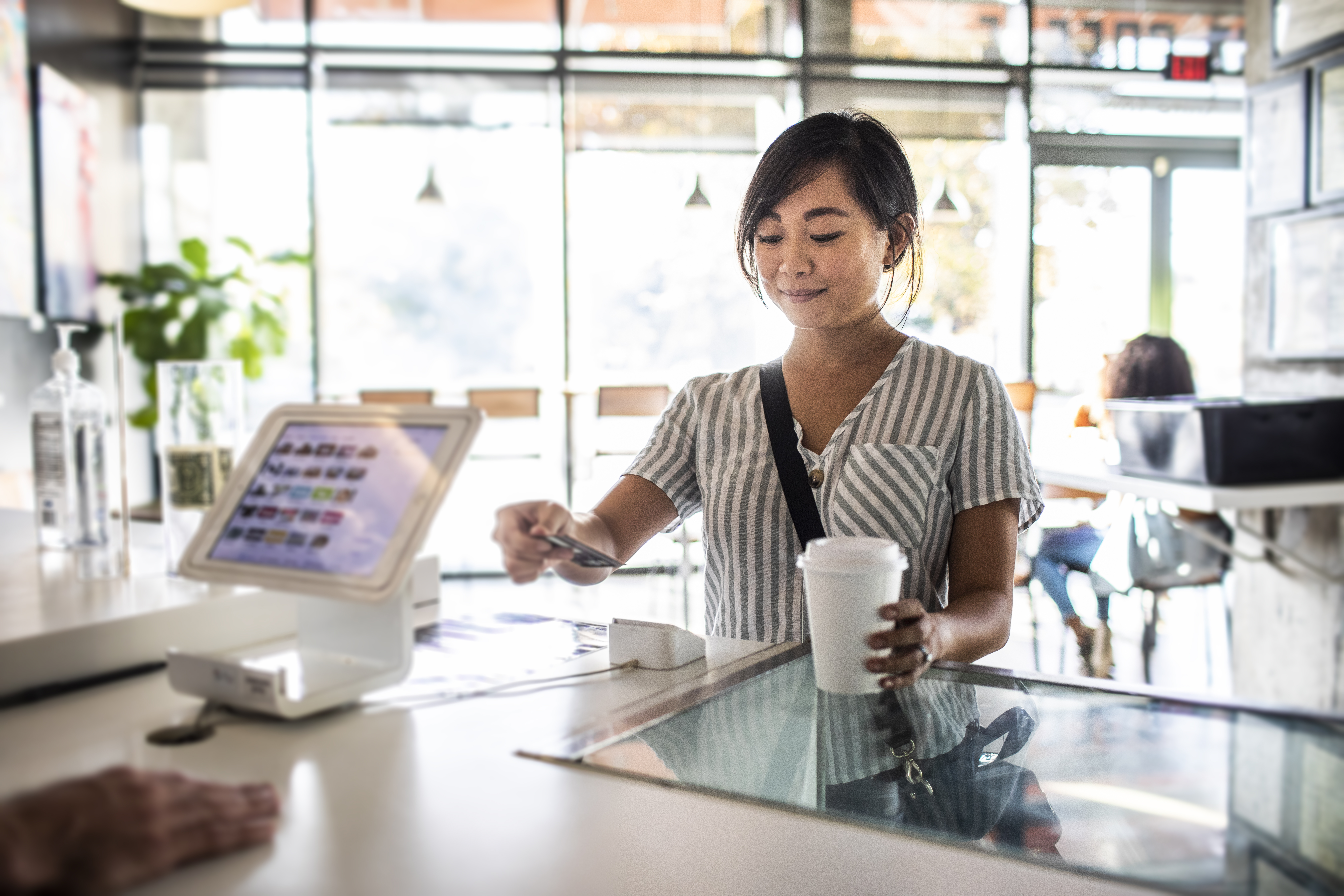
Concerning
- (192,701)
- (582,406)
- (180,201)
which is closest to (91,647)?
(192,701)

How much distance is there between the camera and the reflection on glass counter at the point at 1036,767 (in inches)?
28.0

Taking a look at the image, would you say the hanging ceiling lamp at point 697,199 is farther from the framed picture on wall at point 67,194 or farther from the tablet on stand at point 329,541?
the tablet on stand at point 329,541

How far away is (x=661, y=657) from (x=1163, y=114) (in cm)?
617

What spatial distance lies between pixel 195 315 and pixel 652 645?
4.80 meters

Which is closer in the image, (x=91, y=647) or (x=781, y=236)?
(x=91, y=647)

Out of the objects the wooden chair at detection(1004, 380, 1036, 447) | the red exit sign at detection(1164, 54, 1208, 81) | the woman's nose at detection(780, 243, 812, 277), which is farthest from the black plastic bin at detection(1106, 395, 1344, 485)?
the red exit sign at detection(1164, 54, 1208, 81)

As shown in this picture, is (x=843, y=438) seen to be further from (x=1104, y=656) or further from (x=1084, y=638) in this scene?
(x=1104, y=656)

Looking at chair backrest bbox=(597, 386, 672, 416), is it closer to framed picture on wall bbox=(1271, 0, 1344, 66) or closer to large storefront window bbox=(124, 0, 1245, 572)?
large storefront window bbox=(124, 0, 1245, 572)

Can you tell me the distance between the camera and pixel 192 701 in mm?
1007

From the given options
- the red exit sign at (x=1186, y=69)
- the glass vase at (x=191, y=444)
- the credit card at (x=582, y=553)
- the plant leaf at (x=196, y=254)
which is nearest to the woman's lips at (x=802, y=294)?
the credit card at (x=582, y=553)

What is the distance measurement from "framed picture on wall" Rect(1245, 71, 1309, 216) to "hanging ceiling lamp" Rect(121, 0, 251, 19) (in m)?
3.22

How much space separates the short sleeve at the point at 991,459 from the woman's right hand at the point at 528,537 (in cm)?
60

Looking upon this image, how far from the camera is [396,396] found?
480 cm

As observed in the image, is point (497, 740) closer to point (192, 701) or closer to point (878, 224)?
point (192, 701)
